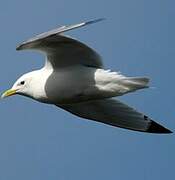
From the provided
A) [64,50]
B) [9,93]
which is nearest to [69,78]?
[64,50]

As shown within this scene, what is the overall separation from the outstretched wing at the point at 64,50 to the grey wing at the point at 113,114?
4.14 ft

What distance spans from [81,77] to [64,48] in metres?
0.44

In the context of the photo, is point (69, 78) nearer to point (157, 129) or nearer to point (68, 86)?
point (68, 86)

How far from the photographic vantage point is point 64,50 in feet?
35.4

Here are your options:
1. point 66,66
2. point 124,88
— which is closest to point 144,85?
point 124,88

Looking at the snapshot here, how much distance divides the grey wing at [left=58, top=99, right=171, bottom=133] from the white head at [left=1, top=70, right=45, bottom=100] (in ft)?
3.25

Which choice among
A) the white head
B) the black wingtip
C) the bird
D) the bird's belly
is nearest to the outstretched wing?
the bird

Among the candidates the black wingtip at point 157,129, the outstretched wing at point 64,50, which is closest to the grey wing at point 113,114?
the black wingtip at point 157,129

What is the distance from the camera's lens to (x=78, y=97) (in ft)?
35.7

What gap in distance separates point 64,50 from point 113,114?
189 cm

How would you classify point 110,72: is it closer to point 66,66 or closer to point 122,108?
point 66,66

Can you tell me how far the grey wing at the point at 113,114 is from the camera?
12203 millimetres

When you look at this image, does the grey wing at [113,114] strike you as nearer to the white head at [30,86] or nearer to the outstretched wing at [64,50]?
the white head at [30,86]

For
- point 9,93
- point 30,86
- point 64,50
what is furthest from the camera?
point 9,93
